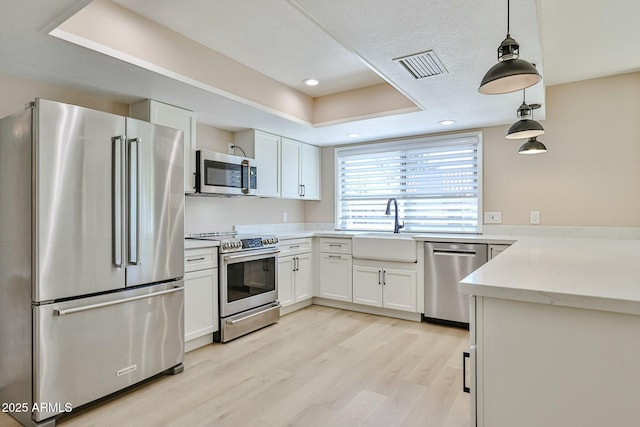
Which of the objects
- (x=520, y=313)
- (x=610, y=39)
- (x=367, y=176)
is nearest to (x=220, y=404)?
(x=520, y=313)

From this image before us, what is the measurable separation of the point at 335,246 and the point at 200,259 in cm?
176

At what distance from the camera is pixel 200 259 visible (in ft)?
9.86

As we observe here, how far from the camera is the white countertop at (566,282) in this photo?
1.03 metres

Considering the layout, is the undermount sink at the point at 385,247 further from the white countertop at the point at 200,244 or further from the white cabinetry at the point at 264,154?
the white countertop at the point at 200,244

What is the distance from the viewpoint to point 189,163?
3174 millimetres

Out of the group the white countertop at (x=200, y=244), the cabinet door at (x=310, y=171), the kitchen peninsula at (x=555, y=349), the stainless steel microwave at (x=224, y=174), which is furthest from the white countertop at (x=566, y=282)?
the cabinet door at (x=310, y=171)

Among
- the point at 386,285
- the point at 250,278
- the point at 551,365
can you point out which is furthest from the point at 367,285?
the point at 551,365

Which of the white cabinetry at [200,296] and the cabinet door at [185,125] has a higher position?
the cabinet door at [185,125]

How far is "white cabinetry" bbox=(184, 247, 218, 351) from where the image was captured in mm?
2904

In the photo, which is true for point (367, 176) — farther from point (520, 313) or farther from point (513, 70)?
point (520, 313)

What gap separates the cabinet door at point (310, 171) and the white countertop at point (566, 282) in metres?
3.19

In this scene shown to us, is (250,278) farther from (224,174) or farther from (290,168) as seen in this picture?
(290,168)

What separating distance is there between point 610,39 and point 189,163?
3.44 meters

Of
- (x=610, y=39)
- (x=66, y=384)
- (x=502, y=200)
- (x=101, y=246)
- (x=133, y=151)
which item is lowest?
(x=66, y=384)
